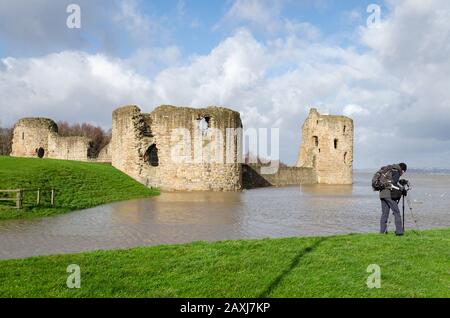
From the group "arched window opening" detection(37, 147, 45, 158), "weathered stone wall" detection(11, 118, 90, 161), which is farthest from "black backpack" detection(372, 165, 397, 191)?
"arched window opening" detection(37, 147, 45, 158)

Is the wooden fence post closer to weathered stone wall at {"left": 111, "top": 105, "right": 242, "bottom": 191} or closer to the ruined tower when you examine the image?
weathered stone wall at {"left": 111, "top": 105, "right": 242, "bottom": 191}

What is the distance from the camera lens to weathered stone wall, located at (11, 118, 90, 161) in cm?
4125

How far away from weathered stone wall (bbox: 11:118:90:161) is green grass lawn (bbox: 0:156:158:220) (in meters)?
17.0

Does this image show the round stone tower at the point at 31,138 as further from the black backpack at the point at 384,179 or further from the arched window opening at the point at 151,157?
the black backpack at the point at 384,179

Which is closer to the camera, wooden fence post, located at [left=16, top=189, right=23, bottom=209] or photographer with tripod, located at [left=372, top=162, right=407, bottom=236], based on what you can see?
photographer with tripod, located at [left=372, top=162, right=407, bottom=236]

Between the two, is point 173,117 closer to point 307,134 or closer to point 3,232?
point 3,232

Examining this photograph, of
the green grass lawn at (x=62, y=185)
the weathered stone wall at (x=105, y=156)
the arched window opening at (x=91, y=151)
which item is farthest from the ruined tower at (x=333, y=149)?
the green grass lawn at (x=62, y=185)

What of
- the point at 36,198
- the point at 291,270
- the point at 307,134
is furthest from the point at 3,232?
the point at 307,134

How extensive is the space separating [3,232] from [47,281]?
5.70 meters

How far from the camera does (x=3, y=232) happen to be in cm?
1079

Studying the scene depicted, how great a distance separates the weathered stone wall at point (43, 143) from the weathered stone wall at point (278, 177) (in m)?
15.5

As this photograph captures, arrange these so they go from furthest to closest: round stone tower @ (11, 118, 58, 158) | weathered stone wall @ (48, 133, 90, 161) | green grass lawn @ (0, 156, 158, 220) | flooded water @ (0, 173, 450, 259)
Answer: weathered stone wall @ (48, 133, 90, 161) < round stone tower @ (11, 118, 58, 158) < green grass lawn @ (0, 156, 158, 220) < flooded water @ (0, 173, 450, 259)

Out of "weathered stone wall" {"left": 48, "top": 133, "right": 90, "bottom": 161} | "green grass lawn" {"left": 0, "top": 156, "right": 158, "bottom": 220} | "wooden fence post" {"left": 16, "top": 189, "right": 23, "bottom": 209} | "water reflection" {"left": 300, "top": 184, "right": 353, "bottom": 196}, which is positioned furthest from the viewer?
"weathered stone wall" {"left": 48, "top": 133, "right": 90, "bottom": 161}
